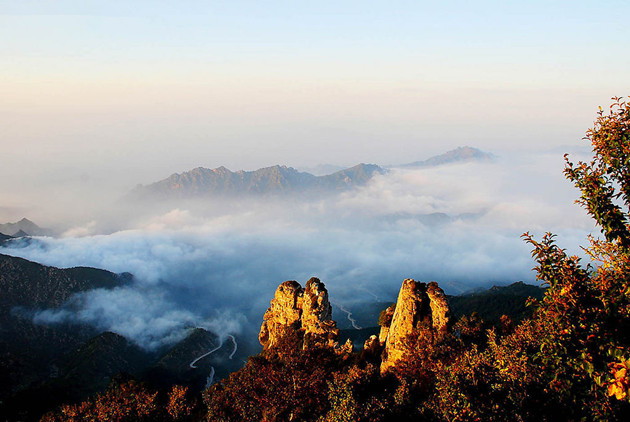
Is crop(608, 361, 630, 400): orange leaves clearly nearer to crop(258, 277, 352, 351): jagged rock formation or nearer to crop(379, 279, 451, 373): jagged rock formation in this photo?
crop(379, 279, 451, 373): jagged rock formation

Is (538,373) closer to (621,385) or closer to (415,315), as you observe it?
(621,385)

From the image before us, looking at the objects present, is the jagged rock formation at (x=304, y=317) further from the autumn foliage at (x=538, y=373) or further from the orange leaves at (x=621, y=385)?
the orange leaves at (x=621, y=385)

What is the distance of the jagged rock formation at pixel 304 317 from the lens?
7662cm

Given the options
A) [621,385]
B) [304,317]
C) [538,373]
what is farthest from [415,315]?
[621,385]

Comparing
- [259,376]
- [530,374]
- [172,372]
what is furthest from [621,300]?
[172,372]

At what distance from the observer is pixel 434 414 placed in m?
26.7

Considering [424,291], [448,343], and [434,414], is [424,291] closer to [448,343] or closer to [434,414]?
[448,343]

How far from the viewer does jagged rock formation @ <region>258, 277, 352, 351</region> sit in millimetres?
76625

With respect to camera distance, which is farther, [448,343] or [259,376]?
[448,343]

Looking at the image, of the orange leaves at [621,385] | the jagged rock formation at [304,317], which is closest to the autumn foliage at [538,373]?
the orange leaves at [621,385]

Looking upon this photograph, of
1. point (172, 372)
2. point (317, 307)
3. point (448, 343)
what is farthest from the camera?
point (172, 372)

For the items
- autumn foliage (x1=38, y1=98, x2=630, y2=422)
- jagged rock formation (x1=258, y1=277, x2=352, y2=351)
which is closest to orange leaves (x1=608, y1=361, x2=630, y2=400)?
autumn foliage (x1=38, y1=98, x2=630, y2=422)

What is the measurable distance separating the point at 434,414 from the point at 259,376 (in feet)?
64.0

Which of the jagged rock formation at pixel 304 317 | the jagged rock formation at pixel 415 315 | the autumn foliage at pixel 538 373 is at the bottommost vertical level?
the jagged rock formation at pixel 304 317
